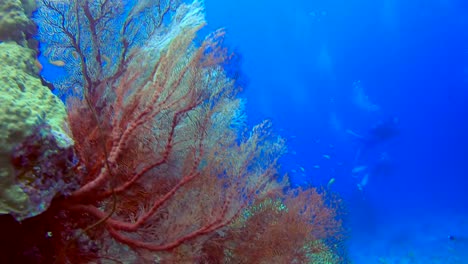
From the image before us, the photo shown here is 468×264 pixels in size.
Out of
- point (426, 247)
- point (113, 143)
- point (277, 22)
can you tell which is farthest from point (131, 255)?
point (277, 22)

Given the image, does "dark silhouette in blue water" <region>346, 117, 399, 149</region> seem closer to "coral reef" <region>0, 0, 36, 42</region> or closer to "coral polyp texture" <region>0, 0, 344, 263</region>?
"coral polyp texture" <region>0, 0, 344, 263</region>

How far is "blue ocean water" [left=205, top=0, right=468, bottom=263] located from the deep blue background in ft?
0.50

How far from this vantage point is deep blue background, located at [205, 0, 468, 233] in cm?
4444

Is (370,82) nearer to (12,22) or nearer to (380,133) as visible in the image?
(380,133)

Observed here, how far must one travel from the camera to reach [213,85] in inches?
150

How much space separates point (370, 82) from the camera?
50312mm

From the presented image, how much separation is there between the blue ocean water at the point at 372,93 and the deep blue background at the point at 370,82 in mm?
151

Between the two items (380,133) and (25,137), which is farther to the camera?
(380,133)

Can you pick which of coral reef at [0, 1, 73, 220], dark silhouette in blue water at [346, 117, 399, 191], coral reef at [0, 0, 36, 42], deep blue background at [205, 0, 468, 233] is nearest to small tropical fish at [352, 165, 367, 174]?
dark silhouette in blue water at [346, 117, 399, 191]

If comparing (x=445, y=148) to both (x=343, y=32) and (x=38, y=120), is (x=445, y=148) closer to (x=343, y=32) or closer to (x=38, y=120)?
(x=343, y=32)

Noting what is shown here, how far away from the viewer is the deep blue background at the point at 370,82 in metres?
44.4

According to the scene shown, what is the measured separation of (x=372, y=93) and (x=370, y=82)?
1.60 metres

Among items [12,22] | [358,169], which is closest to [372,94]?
[358,169]

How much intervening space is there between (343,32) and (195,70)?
174 ft
